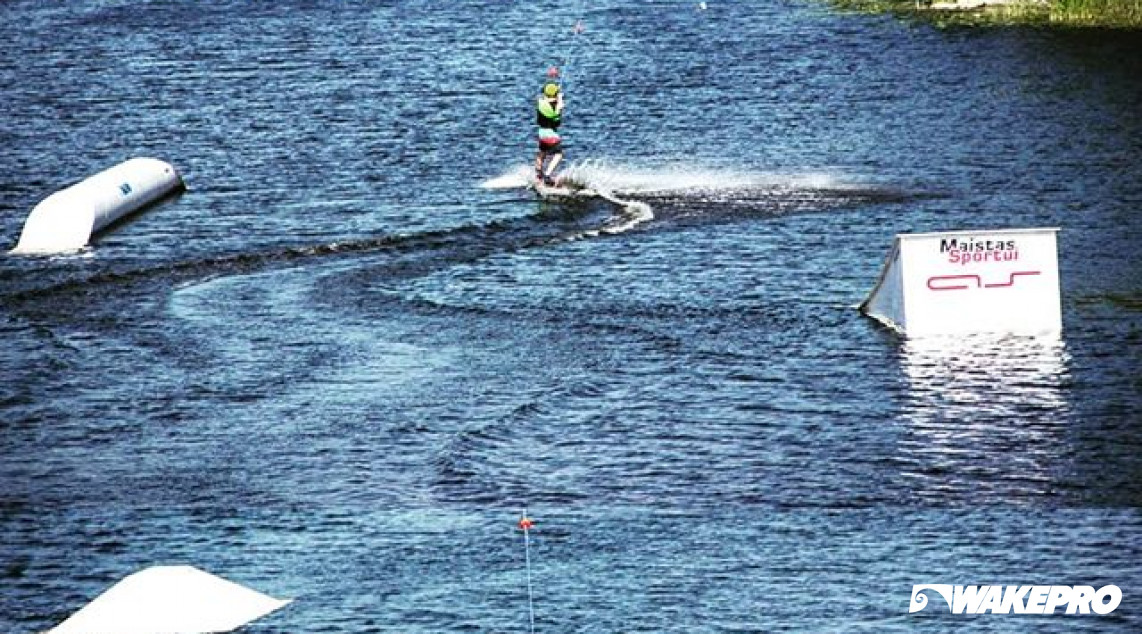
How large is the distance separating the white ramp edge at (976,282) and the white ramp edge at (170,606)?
60.0 feet

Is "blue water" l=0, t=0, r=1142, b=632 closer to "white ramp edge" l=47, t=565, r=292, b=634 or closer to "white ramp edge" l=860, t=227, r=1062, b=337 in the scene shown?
"white ramp edge" l=860, t=227, r=1062, b=337

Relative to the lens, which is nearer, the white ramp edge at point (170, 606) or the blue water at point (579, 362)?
the white ramp edge at point (170, 606)

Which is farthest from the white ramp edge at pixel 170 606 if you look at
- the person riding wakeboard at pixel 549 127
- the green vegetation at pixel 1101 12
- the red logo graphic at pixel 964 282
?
the green vegetation at pixel 1101 12

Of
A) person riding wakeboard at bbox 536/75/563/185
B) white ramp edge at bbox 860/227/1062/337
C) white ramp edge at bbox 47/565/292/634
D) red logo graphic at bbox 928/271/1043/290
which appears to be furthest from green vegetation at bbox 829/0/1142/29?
white ramp edge at bbox 47/565/292/634

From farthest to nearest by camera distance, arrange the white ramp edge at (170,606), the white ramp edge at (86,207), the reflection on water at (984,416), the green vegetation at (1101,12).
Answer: the green vegetation at (1101,12) < the white ramp edge at (86,207) < the reflection on water at (984,416) < the white ramp edge at (170,606)

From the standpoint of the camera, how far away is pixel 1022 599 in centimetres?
3403

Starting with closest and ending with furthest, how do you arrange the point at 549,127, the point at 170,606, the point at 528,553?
the point at 170,606, the point at 528,553, the point at 549,127

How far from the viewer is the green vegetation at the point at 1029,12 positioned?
95062 mm

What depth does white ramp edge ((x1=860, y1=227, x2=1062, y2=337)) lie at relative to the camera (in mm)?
46906

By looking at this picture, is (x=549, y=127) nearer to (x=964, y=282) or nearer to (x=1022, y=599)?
(x=964, y=282)

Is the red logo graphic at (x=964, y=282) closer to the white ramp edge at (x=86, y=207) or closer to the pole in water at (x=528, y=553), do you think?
the pole in water at (x=528, y=553)

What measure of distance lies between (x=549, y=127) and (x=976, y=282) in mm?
20000

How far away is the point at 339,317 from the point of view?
51406 millimetres

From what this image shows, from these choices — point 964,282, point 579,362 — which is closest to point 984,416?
point 964,282
